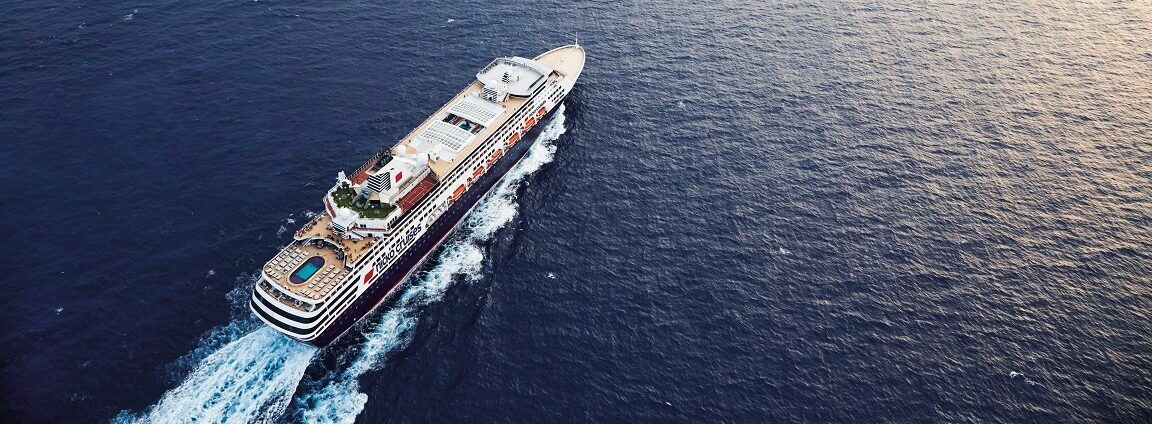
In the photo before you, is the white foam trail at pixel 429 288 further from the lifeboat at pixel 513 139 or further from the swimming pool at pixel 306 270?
the swimming pool at pixel 306 270

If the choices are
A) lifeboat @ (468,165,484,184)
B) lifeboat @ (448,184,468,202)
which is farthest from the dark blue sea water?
lifeboat @ (468,165,484,184)

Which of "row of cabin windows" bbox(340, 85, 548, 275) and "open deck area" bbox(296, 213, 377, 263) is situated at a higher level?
"row of cabin windows" bbox(340, 85, 548, 275)

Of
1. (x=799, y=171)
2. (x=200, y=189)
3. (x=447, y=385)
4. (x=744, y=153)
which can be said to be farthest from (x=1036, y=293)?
(x=200, y=189)

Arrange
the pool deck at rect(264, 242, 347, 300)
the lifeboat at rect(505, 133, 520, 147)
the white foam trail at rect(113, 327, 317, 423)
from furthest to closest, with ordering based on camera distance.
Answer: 1. the lifeboat at rect(505, 133, 520, 147)
2. the pool deck at rect(264, 242, 347, 300)
3. the white foam trail at rect(113, 327, 317, 423)

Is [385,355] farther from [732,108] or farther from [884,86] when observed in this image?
[884,86]

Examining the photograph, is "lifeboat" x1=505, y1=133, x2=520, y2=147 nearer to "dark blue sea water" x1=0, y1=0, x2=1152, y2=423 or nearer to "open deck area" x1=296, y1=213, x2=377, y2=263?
"dark blue sea water" x1=0, y1=0, x2=1152, y2=423

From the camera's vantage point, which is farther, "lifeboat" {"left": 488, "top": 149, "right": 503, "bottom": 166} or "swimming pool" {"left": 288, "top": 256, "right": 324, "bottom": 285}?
"lifeboat" {"left": 488, "top": 149, "right": 503, "bottom": 166}

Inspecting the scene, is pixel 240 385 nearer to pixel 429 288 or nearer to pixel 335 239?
pixel 335 239
